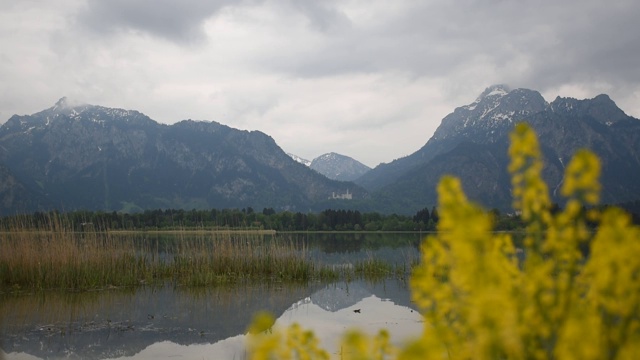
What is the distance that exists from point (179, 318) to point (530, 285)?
40.7 feet

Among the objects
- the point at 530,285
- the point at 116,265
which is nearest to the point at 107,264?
the point at 116,265

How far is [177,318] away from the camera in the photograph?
13.8 m

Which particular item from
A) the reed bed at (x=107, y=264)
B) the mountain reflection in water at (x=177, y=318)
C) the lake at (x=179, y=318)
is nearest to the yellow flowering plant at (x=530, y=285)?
the lake at (x=179, y=318)

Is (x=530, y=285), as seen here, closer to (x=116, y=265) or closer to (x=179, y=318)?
(x=179, y=318)

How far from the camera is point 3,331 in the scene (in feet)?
39.4

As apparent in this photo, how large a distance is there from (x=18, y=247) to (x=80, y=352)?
28.5 feet

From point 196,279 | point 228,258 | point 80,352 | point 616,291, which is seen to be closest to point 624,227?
point 616,291

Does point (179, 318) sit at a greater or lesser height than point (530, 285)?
lesser

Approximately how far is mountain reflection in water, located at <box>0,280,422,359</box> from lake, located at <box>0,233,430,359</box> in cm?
2

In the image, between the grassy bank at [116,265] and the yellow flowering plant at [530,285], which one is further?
the grassy bank at [116,265]

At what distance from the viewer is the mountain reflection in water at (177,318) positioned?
1077 cm

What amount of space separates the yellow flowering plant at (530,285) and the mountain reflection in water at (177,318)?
26.8 feet

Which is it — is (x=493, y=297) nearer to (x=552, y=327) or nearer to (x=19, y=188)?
(x=552, y=327)

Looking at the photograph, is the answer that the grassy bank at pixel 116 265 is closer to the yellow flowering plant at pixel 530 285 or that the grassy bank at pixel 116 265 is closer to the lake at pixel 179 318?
the lake at pixel 179 318
